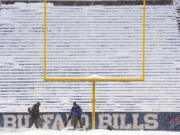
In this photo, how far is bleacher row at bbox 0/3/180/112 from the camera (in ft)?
38.5

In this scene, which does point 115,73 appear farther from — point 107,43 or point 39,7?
point 39,7

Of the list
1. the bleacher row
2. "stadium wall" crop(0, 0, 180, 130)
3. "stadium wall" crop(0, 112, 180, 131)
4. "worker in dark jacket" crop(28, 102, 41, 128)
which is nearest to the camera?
"worker in dark jacket" crop(28, 102, 41, 128)

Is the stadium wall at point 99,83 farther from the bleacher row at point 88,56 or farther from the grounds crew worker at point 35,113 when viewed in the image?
the grounds crew worker at point 35,113

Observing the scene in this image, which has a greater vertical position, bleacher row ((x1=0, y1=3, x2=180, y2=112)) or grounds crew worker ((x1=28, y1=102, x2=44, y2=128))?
bleacher row ((x1=0, y1=3, x2=180, y2=112))

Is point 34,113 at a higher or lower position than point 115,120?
higher

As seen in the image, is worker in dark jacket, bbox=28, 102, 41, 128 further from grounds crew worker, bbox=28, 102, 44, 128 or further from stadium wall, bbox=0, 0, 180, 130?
stadium wall, bbox=0, 0, 180, 130

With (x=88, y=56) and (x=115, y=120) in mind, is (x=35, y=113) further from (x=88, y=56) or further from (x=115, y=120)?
(x=88, y=56)

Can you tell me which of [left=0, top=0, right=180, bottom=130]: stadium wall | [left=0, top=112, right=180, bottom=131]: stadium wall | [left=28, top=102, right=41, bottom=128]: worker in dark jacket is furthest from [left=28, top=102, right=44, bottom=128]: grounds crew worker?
[left=0, top=0, right=180, bottom=130]: stadium wall

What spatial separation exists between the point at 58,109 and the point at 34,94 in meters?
0.72

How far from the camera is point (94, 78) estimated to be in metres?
12.0

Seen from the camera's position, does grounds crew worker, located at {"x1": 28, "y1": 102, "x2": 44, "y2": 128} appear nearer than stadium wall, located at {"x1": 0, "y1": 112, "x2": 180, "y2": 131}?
Yes

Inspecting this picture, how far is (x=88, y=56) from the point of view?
40.0 ft

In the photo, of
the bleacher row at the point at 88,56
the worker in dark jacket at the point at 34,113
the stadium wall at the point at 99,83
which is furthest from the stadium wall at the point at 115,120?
the worker in dark jacket at the point at 34,113

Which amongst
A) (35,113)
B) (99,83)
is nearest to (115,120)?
(99,83)
